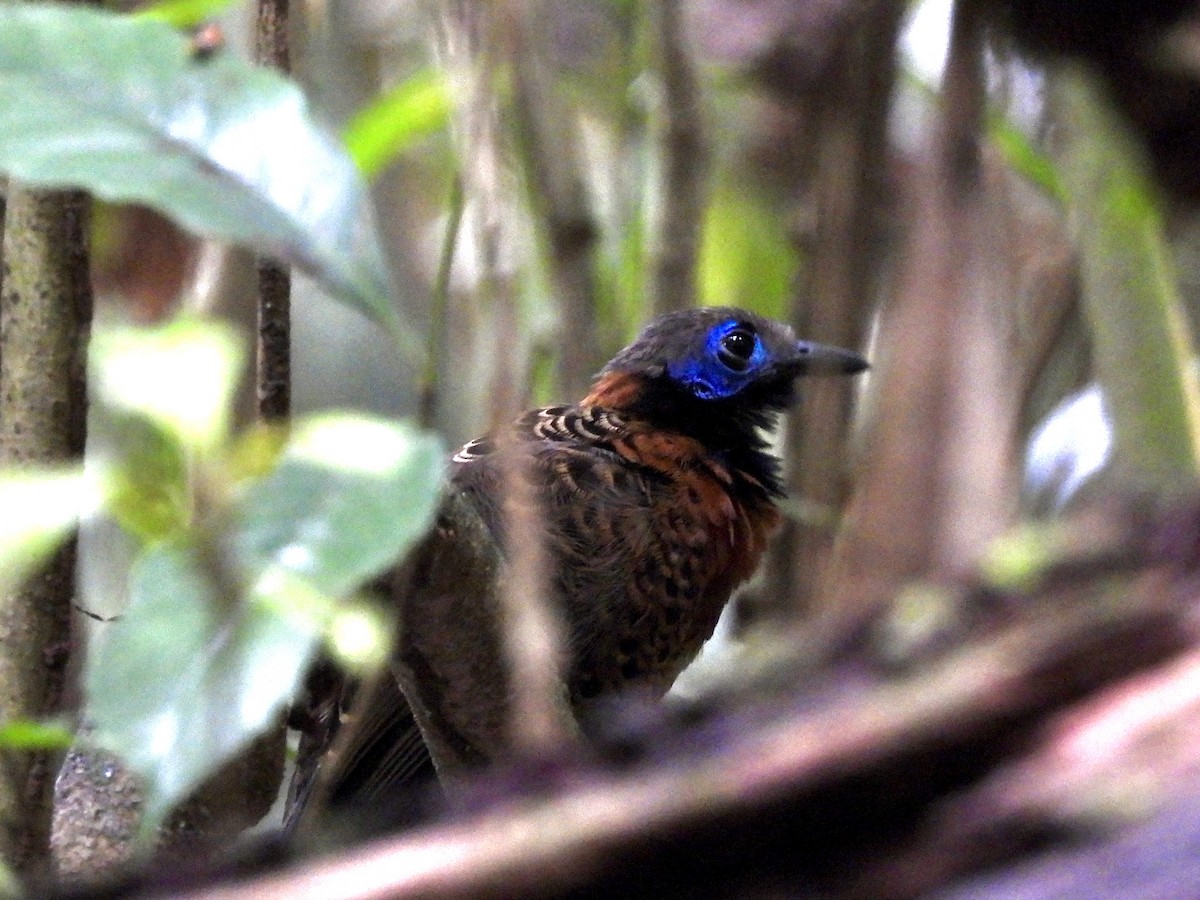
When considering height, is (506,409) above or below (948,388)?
below

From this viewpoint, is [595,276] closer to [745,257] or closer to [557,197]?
[557,197]

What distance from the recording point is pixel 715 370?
3318 millimetres

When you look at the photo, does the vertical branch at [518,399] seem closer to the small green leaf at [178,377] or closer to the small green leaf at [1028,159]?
the small green leaf at [178,377]

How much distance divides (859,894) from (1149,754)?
6.6 inches

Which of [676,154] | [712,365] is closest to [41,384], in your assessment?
[676,154]

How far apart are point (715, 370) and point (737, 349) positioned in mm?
69

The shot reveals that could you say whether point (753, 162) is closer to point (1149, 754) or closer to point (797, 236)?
point (797, 236)

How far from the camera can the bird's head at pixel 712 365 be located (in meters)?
3.25

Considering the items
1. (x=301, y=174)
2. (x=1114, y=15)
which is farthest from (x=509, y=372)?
(x=1114, y=15)

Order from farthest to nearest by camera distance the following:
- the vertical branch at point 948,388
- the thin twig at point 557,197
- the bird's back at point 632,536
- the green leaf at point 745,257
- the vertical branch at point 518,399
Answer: the green leaf at point 745,257
the bird's back at point 632,536
the thin twig at point 557,197
the vertical branch at point 948,388
the vertical branch at point 518,399

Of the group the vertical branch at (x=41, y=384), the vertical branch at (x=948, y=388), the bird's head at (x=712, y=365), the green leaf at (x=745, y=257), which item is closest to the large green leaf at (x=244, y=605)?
the vertical branch at (x=948, y=388)

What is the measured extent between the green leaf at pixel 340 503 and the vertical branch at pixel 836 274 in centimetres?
177

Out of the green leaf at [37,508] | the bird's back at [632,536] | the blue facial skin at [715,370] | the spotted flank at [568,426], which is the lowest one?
the bird's back at [632,536]

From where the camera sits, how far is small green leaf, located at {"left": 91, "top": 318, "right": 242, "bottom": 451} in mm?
888
